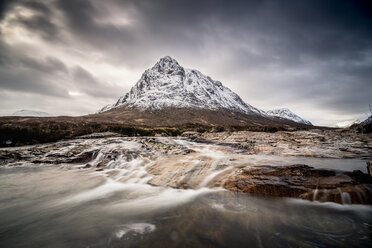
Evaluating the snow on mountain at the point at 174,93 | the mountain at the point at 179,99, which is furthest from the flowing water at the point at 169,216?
the snow on mountain at the point at 174,93

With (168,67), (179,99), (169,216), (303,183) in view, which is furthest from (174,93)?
(169,216)

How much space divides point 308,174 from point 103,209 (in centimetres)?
772

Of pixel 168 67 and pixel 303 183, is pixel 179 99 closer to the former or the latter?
pixel 168 67

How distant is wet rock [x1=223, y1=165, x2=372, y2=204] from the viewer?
494 cm

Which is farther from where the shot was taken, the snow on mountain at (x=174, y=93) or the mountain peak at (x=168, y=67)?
the mountain peak at (x=168, y=67)

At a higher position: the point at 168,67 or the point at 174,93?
the point at 168,67

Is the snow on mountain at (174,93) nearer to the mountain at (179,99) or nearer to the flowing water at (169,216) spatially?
the mountain at (179,99)

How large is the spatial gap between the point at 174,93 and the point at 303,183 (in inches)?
5704

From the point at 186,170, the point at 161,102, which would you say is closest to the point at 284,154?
the point at 186,170

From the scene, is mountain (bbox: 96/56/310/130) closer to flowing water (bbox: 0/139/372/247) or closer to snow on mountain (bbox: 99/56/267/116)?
snow on mountain (bbox: 99/56/267/116)

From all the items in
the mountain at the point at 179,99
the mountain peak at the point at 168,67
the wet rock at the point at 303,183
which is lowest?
the wet rock at the point at 303,183

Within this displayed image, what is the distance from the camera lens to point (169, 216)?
190 inches

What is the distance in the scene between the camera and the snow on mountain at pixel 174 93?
129m

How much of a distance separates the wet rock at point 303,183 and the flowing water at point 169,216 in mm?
308
